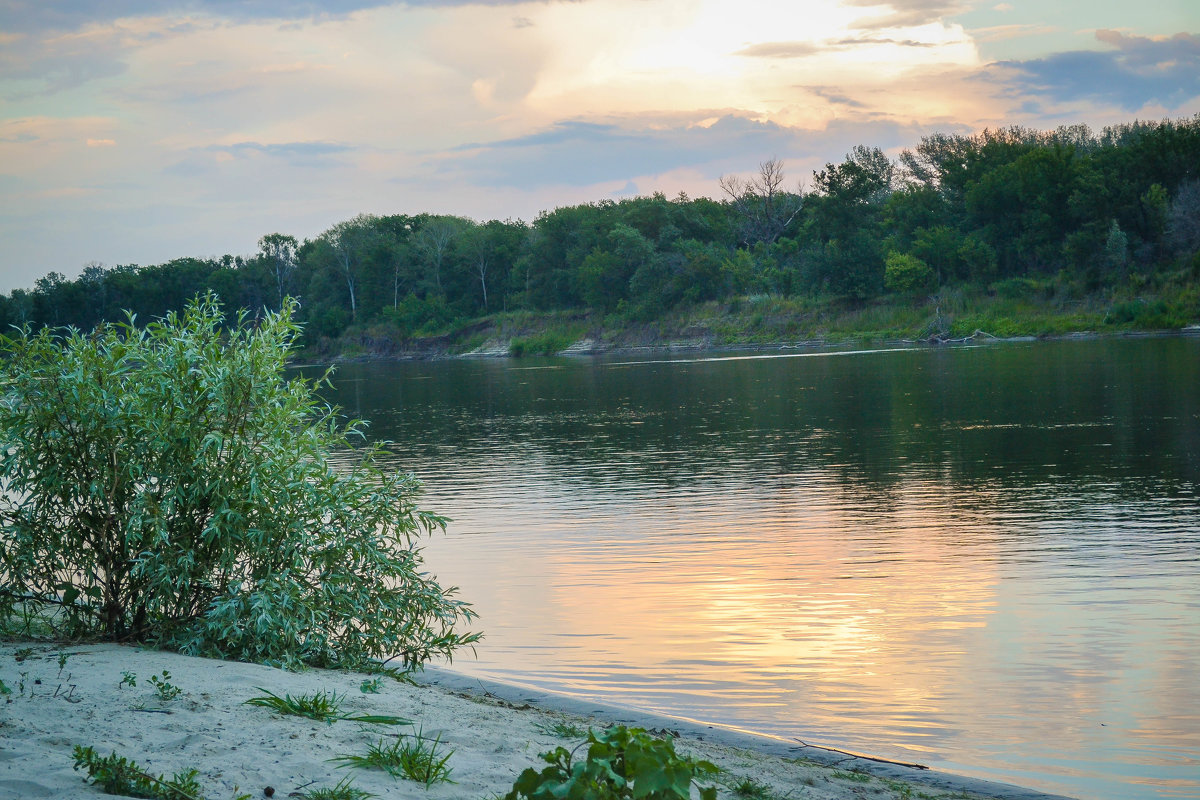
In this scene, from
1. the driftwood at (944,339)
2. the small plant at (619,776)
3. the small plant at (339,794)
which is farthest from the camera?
the driftwood at (944,339)

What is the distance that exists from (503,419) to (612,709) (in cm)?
3239

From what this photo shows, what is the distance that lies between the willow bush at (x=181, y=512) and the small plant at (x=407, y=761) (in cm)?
276

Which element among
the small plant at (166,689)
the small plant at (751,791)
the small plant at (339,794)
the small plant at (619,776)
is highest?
the small plant at (619,776)

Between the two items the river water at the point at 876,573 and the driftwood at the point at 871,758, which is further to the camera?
the river water at the point at 876,573

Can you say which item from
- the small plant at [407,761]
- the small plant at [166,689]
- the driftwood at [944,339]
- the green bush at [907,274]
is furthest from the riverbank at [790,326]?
the small plant at [166,689]

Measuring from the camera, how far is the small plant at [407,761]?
6.00m

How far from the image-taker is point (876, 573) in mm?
14273

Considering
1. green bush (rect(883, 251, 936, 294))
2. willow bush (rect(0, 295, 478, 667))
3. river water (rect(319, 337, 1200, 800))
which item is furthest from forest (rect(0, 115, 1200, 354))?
willow bush (rect(0, 295, 478, 667))

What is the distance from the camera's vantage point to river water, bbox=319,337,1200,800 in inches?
351

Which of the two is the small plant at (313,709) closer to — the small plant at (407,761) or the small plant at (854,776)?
the small plant at (407,761)

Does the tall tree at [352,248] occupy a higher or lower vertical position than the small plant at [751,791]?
higher

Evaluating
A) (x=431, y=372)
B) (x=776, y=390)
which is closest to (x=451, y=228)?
(x=431, y=372)

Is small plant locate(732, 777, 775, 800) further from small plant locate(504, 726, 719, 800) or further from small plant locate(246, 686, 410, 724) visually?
small plant locate(246, 686, 410, 724)

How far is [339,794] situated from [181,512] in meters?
4.62
